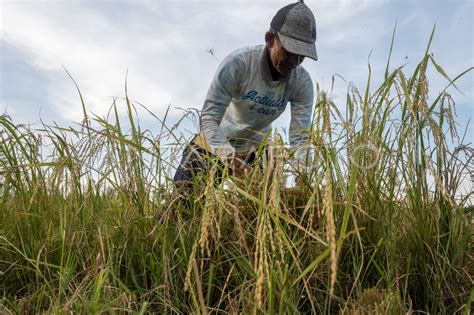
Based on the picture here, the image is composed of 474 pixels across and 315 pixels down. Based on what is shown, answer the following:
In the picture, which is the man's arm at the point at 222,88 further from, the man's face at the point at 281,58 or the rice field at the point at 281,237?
the rice field at the point at 281,237

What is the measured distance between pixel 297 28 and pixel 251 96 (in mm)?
553

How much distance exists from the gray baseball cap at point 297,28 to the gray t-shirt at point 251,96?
0.85ft

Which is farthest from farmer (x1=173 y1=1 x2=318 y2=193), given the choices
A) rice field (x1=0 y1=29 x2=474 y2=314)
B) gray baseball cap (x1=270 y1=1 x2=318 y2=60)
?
rice field (x1=0 y1=29 x2=474 y2=314)

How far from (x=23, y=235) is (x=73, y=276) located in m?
0.36

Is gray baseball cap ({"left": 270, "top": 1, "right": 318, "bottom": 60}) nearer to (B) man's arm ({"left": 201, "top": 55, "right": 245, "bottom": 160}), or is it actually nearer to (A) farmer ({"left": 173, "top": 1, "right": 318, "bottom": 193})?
(A) farmer ({"left": 173, "top": 1, "right": 318, "bottom": 193})

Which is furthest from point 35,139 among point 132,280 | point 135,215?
point 132,280

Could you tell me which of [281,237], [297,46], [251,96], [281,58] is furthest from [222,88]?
[281,237]

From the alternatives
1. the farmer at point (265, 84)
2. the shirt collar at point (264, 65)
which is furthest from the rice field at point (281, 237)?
the shirt collar at point (264, 65)

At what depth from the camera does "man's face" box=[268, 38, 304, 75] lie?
8.74ft

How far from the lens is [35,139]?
1857mm

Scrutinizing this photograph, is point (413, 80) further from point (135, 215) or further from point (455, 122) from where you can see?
point (135, 215)

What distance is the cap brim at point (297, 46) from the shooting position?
8.09 ft

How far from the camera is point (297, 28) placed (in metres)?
2.59

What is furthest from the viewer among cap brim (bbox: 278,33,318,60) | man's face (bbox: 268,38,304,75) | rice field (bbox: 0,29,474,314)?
man's face (bbox: 268,38,304,75)
